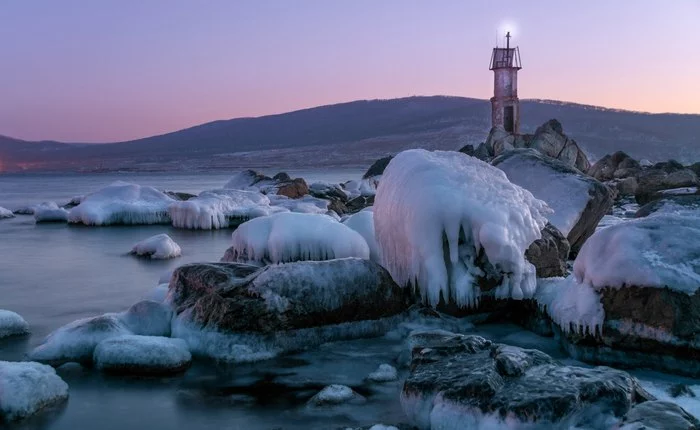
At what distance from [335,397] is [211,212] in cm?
1740

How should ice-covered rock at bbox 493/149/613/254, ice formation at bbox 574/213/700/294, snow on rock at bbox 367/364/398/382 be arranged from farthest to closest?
ice-covered rock at bbox 493/149/613/254 → ice formation at bbox 574/213/700/294 → snow on rock at bbox 367/364/398/382

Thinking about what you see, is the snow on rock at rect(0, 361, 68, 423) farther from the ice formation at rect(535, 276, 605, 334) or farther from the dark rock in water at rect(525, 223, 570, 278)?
the dark rock in water at rect(525, 223, 570, 278)

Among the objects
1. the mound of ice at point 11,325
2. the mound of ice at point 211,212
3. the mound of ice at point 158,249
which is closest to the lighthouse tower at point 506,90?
the mound of ice at point 211,212

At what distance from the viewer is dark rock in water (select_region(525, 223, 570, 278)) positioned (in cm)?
963

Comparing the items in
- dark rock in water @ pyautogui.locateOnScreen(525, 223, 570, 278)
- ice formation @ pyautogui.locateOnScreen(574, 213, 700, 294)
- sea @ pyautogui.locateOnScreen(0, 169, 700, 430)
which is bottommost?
sea @ pyautogui.locateOnScreen(0, 169, 700, 430)

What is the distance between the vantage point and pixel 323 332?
27.0ft

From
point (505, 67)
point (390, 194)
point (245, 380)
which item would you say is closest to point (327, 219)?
point (390, 194)

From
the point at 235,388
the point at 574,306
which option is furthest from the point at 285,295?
the point at 574,306

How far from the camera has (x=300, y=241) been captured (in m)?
10.9

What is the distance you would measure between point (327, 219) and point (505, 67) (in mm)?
38276

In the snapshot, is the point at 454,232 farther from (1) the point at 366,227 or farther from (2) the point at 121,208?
(2) the point at 121,208

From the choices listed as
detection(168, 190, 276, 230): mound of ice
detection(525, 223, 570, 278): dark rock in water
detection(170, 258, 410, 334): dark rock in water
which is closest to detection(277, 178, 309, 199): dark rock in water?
detection(168, 190, 276, 230): mound of ice

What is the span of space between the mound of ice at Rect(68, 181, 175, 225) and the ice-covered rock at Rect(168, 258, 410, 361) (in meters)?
15.7

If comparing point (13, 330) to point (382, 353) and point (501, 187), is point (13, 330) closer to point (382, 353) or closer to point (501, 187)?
point (382, 353)
